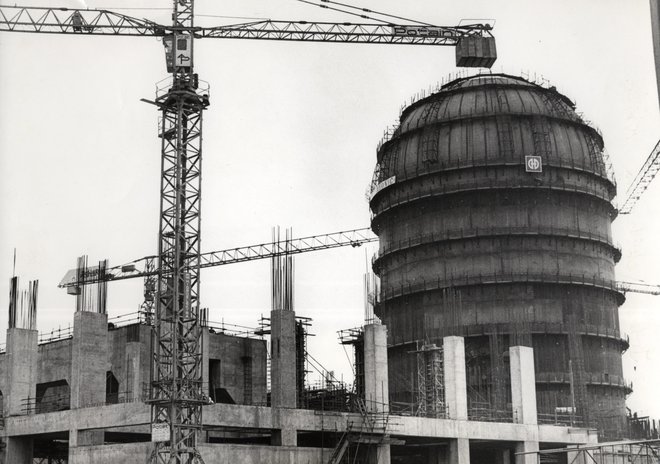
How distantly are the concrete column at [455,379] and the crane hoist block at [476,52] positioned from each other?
1130 centimetres

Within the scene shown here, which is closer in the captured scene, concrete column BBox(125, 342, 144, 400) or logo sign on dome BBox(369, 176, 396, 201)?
concrete column BBox(125, 342, 144, 400)

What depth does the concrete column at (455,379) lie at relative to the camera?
115 ft

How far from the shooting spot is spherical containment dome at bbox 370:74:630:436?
43.3m

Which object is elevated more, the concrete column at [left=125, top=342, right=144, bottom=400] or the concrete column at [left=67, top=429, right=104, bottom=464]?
the concrete column at [left=125, top=342, right=144, bottom=400]

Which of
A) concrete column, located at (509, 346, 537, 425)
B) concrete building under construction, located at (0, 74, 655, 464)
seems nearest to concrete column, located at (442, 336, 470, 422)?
concrete building under construction, located at (0, 74, 655, 464)

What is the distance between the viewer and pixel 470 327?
43906 mm

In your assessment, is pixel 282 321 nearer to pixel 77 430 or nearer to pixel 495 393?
pixel 77 430

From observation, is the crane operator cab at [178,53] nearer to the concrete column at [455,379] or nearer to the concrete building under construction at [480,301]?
the concrete building under construction at [480,301]

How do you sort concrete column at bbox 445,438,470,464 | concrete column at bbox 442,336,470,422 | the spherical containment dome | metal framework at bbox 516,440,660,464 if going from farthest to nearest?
the spherical containment dome
concrete column at bbox 442,336,470,422
concrete column at bbox 445,438,470,464
metal framework at bbox 516,440,660,464

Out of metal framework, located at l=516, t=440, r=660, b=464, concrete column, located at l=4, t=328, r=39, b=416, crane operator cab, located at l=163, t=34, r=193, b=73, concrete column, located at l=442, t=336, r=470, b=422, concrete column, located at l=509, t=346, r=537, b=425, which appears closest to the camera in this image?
metal framework, located at l=516, t=440, r=660, b=464

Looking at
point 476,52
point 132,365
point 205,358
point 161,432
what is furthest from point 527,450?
point 132,365

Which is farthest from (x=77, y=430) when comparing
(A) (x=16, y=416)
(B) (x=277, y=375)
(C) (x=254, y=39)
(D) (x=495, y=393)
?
(D) (x=495, y=393)

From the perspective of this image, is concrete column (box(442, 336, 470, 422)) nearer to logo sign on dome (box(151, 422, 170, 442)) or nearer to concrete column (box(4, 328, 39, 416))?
logo sign on dome (box(151, 422, 170, 442))

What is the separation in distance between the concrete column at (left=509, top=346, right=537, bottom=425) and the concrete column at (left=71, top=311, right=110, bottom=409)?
52.5 feet
